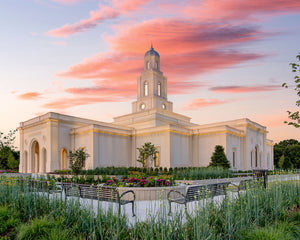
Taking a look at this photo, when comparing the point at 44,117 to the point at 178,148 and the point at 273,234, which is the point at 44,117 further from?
the point at 273,234

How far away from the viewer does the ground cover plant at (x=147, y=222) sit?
3.58 m

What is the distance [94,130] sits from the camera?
22812 millimetres

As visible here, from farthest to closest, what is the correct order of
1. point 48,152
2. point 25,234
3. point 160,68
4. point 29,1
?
point 160,68, point 48,152, point 29,1, point 25,234

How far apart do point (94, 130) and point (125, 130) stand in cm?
411

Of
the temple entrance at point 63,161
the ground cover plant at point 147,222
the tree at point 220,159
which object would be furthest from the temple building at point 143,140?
the ground cover plant at point 147,222

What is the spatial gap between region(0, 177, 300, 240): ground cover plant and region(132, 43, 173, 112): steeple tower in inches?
940

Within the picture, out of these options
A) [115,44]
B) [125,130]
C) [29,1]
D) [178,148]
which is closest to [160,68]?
[125,130]

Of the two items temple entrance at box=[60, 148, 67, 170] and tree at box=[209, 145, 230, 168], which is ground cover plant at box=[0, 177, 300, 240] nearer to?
tree at box=[209, 145, 230, 168]

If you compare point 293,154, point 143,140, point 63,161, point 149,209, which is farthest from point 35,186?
point 293,154

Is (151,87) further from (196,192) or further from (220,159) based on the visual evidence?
(196,192)

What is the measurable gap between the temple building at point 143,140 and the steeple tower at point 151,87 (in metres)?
0.12

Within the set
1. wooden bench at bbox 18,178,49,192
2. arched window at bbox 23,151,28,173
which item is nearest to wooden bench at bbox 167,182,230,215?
wooden bench at bbox 18,178,49,192

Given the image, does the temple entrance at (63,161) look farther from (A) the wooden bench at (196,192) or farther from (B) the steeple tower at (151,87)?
(A) the wooden bench at (196,192)

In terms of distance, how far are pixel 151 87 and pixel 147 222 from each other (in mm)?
27133
